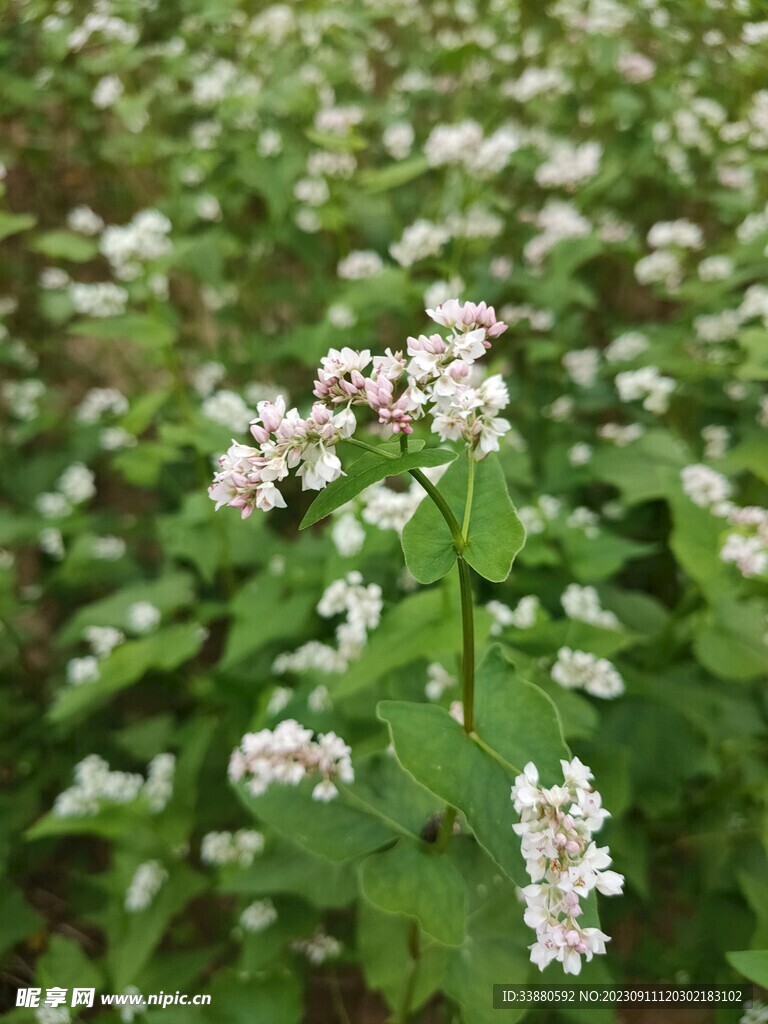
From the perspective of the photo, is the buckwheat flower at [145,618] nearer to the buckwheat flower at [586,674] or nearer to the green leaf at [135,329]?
the green leaf at [135,329]

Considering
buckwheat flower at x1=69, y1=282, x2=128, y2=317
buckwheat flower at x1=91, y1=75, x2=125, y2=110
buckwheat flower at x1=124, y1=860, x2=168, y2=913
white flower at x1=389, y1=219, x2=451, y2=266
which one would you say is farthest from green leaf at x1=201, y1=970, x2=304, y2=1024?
buckwheat flower at x1=91, y1=75, x2=125, y2=110

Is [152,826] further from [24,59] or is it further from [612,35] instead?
[612,35]

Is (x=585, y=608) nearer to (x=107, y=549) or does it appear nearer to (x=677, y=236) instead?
(x=677, y=236)

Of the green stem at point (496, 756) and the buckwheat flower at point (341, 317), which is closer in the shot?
the green stem at point (496, 756)

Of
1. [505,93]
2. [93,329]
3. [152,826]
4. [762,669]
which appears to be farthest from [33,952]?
[505,93]

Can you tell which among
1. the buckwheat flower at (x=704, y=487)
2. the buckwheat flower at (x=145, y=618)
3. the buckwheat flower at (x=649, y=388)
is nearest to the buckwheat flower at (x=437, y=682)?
the buckwheat flower at (x=704, y=487)
